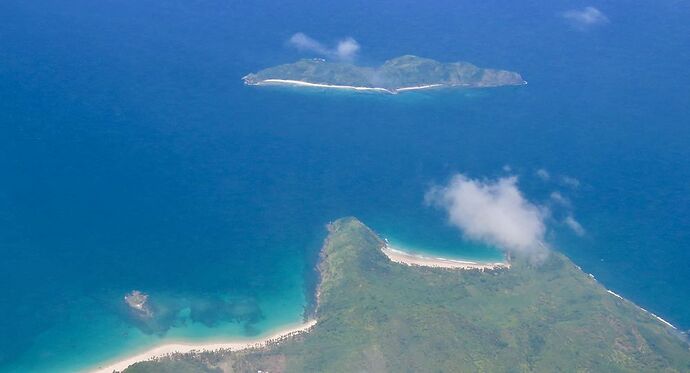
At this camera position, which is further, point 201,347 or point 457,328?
point 201,347

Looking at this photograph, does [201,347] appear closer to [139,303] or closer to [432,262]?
[139,303]

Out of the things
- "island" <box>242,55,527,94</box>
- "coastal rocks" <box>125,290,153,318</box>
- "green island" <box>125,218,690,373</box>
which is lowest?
"green island" <box>125,218,690,373</box>

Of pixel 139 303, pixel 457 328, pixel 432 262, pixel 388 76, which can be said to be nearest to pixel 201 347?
pixel 139 303

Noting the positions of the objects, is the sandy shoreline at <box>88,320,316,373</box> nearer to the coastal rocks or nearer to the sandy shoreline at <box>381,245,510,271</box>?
the coastal rocks

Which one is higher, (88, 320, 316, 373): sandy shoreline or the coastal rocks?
the coastal rocks

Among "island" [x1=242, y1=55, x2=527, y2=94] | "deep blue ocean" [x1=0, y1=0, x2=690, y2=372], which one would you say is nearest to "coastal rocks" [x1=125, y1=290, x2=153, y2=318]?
"deep blue ocean" [x1=0, y1=0, x2=690, y2=372]

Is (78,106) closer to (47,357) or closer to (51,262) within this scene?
(51,262)

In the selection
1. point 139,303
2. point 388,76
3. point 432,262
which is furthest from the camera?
point 388,76

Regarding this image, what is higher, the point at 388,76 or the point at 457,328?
the point at 388,76
